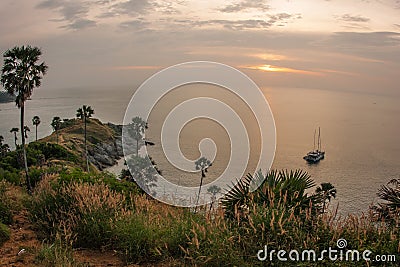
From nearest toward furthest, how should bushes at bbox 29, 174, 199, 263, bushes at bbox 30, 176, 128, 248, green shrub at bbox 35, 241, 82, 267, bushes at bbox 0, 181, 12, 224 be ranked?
1. green shrub at bbox 35, 241, 82, 267
2. bushes at bbox 29, 174, 199, 263
3. bushes at bbox 30, 176, 128, 248
4. bushes at bbox 0, 181, 12, 224

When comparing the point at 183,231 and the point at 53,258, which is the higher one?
the point at 183,231

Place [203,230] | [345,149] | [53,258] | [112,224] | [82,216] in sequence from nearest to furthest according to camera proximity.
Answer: [203,230] < [53,258] < [112,224] < [82,216] < [345,149]

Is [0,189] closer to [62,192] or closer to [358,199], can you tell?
[62,192]


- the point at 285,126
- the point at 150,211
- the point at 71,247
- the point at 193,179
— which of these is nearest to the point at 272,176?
the point at 150,211

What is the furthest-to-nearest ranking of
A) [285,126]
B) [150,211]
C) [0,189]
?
[285,126]
[0,189]
[150,211]

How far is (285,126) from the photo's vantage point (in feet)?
401

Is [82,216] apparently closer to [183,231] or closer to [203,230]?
[183,231]

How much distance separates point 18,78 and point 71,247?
20.8m

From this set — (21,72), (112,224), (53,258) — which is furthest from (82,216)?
(21,72)

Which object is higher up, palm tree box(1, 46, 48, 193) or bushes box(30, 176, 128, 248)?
palm tree box(1, 46, 48, 193)

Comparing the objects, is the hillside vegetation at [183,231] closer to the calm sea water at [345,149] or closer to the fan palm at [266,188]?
the fan palm at [266,188]

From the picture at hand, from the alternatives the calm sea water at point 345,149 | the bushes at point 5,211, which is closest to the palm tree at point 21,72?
the bushes at point 5,211

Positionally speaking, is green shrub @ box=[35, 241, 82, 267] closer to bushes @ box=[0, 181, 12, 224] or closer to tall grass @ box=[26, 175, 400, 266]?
tall grass @ box=[26, 175, 400, 266]

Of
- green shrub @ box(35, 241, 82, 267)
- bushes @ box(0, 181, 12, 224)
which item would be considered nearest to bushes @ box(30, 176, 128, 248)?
green shrub @ box(35, 241, 82, 267)
